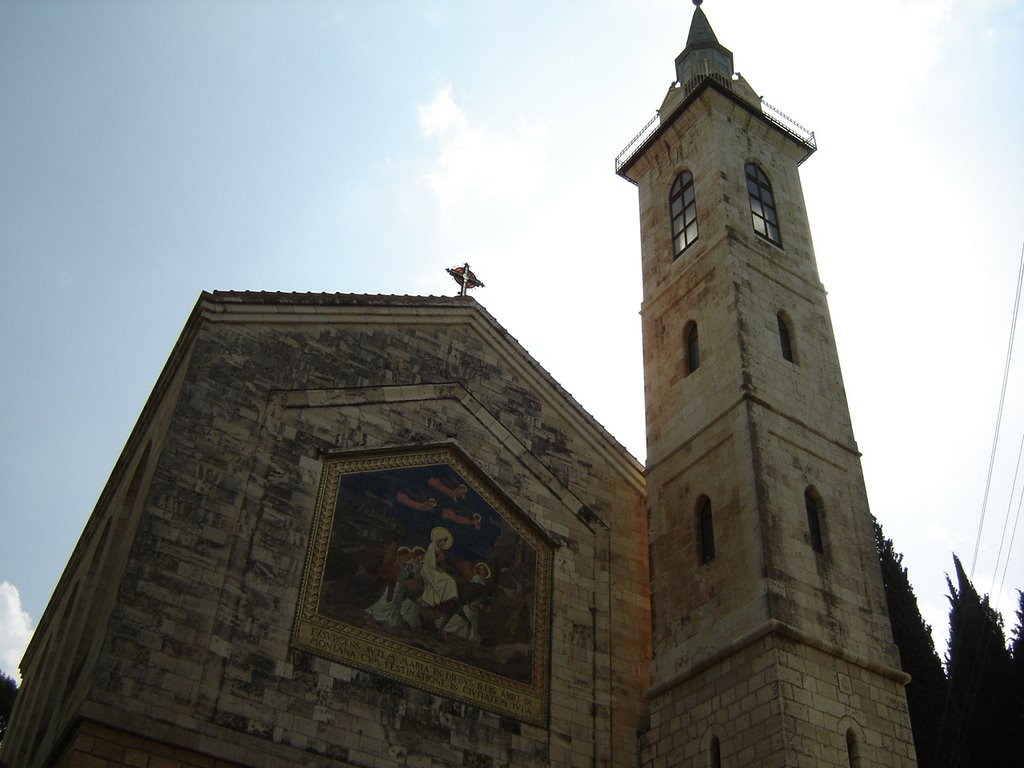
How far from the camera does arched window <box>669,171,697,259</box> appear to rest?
20.1 meters

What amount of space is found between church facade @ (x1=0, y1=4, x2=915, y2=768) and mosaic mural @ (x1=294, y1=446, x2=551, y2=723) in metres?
0.04

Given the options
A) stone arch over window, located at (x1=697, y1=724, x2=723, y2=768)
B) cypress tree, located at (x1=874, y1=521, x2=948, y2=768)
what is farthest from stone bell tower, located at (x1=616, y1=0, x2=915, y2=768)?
cypress tree, located at (x1=874, y1=521, x2=948, y2=768)

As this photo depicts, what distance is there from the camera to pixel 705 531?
16016mm

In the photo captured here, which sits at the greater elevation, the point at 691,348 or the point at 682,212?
the point at 682,212

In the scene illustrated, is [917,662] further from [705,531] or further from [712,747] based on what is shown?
[712,747]

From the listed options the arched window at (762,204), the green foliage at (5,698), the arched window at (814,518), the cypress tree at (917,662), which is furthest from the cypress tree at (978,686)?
the green foliage at (5,698)

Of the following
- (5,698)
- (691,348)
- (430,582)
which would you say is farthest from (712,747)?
(5,698)

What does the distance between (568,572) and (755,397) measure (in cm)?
391

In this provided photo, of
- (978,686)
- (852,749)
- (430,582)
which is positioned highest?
(978,686)

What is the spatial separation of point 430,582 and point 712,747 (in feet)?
14.1

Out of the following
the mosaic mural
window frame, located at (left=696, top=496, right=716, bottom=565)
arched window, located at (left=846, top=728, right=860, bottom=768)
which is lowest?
arched window, located at (left=846, top=728, right=860, bottom=768)

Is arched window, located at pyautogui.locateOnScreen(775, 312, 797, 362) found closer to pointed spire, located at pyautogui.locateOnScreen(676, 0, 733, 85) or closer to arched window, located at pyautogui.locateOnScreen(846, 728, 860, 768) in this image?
arched window, located at pyautogui.locateOnScreen(846, 728, 860, 768)

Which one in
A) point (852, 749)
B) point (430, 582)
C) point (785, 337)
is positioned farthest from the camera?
point (785, 337)

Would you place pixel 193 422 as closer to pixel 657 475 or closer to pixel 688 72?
pixel 657 475
